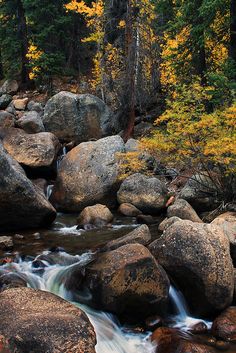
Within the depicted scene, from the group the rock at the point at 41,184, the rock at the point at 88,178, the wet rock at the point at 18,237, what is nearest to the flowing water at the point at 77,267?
the wet rock at the point at 18,237

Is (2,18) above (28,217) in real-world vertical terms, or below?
above

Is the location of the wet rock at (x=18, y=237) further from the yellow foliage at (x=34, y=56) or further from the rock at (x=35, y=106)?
the yellow foliage at (x=34, y=56)

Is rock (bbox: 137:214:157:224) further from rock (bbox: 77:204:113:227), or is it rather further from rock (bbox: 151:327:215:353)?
rock (bbox: 151:327:215:353)

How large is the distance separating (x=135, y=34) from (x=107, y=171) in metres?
6.65

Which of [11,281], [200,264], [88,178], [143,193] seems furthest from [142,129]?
[11,281]

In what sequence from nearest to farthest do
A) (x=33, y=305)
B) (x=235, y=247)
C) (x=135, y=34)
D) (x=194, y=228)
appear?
(x=33, y=305)
(x=194, y=228)
(x=235, y=247)
(x=135, y=34)

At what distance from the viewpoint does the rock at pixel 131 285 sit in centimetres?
702

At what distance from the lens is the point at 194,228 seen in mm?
7621

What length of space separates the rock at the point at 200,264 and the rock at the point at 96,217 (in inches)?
156

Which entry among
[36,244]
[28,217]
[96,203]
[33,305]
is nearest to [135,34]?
[96,203]

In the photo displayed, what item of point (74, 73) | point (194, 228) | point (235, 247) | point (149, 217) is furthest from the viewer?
point (74, 73)

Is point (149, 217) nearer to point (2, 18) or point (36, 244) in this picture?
point (36, 244)

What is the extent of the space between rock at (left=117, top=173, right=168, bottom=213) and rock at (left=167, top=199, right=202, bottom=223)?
882mm

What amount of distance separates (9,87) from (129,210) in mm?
17700
